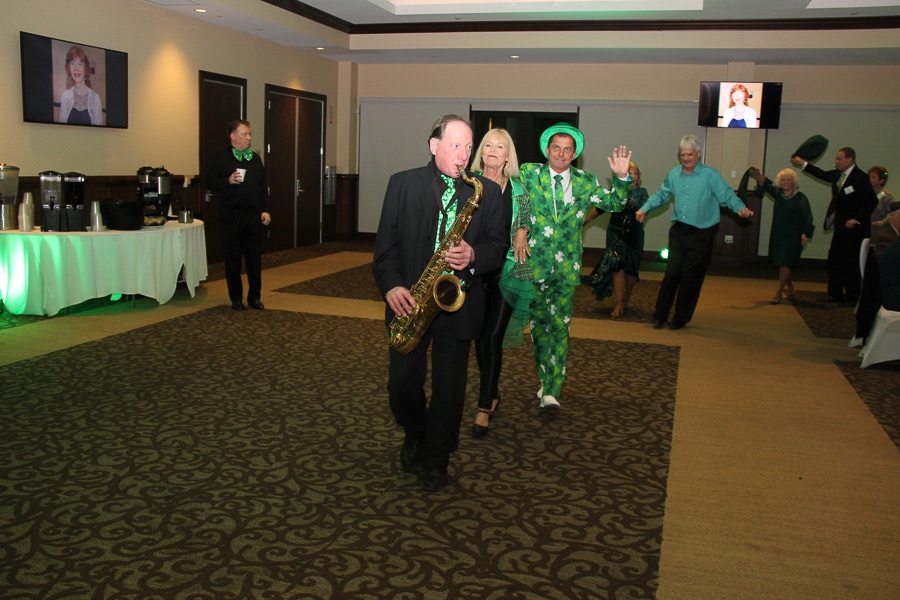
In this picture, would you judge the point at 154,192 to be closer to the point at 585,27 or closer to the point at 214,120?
the point at 214,120

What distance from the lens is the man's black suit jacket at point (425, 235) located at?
11.4 ft

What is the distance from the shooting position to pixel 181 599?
2.75 m

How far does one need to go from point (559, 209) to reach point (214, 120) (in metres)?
7.40

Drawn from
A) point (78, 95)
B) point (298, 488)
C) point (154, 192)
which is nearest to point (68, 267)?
point (154, 192)

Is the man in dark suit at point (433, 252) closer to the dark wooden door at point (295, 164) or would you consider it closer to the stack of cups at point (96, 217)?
the stack of cups at point (96, 217)

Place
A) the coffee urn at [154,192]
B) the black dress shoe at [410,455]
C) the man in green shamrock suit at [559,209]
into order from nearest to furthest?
the black dress shoe at [410,455] < the man in green shamrock suit at [559,209] < the coffee urn at [154,192]

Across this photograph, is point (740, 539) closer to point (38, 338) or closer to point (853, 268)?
point (38, 338)

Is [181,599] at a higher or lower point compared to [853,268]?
lower

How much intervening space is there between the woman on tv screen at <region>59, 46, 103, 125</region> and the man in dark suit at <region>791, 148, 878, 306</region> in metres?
8.08

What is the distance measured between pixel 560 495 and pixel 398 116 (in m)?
11.5

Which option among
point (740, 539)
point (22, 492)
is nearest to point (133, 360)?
point (22, 492)

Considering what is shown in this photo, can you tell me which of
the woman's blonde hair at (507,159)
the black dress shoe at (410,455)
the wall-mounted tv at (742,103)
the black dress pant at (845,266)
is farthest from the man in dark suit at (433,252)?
the wall-mounted tv at (742,103)

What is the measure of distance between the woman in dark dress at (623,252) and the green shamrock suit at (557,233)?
336cm

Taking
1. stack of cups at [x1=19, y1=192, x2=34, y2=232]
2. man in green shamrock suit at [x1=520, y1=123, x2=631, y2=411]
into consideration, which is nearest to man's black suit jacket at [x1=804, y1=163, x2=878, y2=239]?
man in green shamrock suit at [x1=520, y1=123, x2=631, y2=411]
